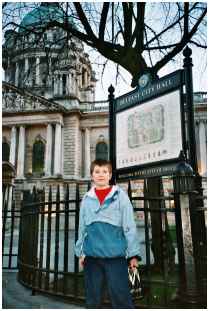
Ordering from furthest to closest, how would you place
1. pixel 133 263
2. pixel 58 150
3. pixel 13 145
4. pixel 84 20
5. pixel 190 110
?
pixel 13 145 → pixel 58 150 → pixel 84 20 → pixel 190 110 → pixel 133 263

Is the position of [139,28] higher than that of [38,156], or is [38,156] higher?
[38,156]

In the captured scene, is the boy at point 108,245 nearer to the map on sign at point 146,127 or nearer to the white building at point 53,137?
the map on sign at point 146,127

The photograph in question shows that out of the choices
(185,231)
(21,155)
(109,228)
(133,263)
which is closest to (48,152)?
(21,155)

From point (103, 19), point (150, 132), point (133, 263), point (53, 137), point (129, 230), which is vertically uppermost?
point (53, 137)

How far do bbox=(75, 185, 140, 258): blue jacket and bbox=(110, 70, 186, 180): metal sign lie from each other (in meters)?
0.95

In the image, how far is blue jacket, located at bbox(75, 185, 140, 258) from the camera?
2432mm

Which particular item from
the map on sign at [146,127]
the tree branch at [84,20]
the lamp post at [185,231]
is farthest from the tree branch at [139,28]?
the lamp post at [185,231]

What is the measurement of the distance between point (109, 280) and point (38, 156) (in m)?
30.3

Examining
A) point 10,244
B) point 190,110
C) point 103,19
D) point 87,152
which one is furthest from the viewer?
point 87,152

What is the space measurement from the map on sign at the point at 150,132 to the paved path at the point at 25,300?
179cm

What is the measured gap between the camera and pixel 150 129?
11.7 feet

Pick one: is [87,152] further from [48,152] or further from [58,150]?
[48,152]

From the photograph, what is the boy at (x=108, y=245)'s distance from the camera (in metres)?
2.44

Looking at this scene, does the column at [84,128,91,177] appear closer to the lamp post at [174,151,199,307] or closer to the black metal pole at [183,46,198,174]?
the black metal pole at [183,46,198,174]
